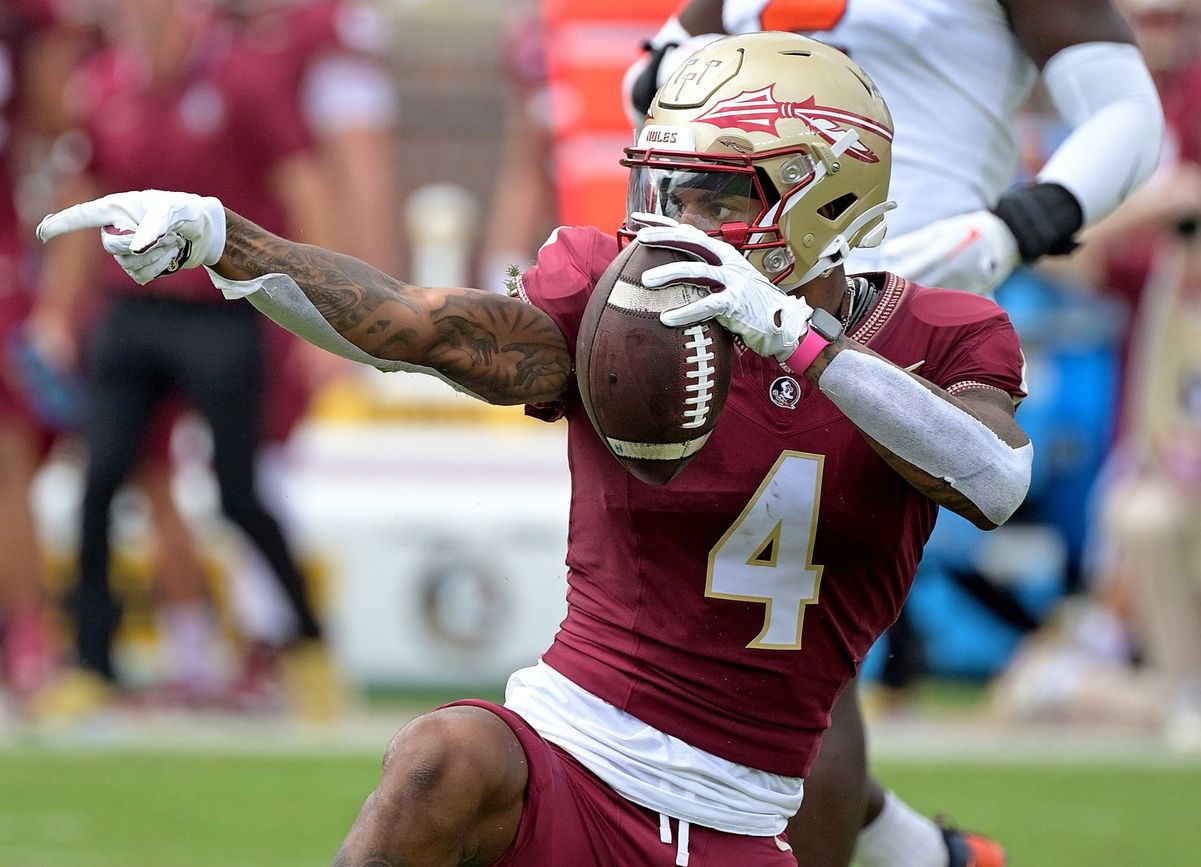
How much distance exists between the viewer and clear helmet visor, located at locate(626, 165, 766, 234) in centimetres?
312

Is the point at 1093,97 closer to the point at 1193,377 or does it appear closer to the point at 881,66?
the point at 881,66

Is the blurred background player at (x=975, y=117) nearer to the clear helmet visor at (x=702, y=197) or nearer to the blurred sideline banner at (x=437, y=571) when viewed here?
the clear helmet visor at (x=702, y=197)

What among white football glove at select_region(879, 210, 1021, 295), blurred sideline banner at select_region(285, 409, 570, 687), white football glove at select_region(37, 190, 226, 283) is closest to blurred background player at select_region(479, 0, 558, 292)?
blurred sideline banner at select_region(285, 409, 570, 687)

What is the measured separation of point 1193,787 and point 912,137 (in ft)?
11.3

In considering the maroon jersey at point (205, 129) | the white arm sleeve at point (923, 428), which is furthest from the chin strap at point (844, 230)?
the maroon jersey at point (205, 129)

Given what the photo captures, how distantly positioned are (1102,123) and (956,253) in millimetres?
424

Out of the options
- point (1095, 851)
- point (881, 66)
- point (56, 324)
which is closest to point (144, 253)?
point (881, 66)

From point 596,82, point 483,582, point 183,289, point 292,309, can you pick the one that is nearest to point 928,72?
point 292,309

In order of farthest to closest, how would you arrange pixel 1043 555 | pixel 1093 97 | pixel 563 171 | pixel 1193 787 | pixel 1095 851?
1. pixel 1043 555
2. pixel 563 171
3. pixel 1193 787
4. pixel 1095 851
5. pixel 1093 97

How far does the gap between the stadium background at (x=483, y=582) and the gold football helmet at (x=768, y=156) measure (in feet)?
10.1

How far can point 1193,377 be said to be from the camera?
24.8 feet

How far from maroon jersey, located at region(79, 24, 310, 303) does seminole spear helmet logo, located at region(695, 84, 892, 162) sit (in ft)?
14.7

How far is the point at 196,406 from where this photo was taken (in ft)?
24.1

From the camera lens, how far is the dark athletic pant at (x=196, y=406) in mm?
7215
